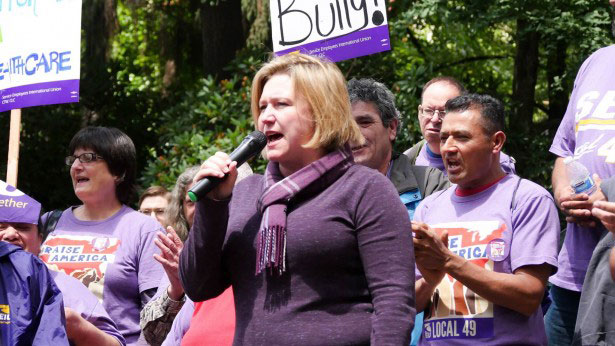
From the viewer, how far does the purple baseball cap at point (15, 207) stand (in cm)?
483

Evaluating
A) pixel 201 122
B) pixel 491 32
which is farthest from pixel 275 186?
pixel 491 32

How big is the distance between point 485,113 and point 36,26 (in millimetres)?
3528

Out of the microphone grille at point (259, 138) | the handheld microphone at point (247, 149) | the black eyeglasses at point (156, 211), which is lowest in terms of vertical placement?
the handheld microphone at point (247, 149)

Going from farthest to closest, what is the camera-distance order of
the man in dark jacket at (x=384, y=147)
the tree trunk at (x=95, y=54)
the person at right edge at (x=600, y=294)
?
1. the tree trunk at (x=95, y=54)
2. the man in dark jacket at (x=384, y=147)
3. the person at right edge at (x=600, y=294)

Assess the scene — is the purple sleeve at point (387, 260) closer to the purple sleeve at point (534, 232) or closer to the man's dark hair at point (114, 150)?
the purple sleeve at point (534, 232)

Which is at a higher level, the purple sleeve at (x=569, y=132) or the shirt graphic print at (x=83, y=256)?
the purple sleeve at (x=569, y=132)

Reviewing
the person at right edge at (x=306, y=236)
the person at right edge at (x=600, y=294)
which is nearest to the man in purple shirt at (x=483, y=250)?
the person at right edge at (x=600, y=294)

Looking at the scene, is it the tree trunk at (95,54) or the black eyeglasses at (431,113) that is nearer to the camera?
the black eyeglasses at (431,113)

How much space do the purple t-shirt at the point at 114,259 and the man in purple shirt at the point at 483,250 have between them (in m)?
1.84

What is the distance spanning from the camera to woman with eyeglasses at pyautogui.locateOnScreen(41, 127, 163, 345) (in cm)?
576

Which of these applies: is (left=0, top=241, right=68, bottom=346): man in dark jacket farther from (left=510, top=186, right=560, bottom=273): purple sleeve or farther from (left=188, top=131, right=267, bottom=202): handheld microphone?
(left=510, top=186, right=560, bottom=273): purple sleeve

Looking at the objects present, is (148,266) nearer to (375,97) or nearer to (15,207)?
(15,207)

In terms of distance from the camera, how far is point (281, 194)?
3.46 meters

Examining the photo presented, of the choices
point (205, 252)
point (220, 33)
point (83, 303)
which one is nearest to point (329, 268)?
point (205, 252)
